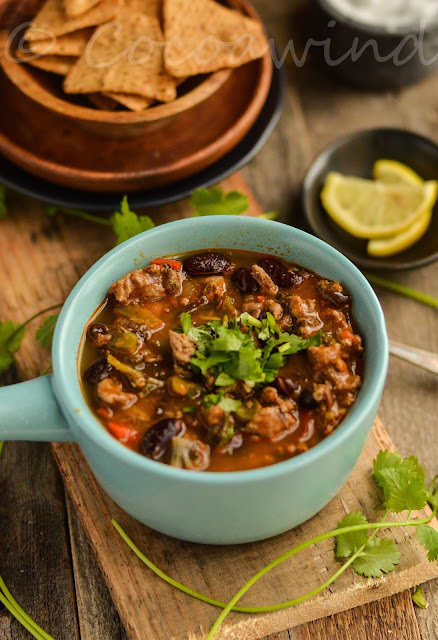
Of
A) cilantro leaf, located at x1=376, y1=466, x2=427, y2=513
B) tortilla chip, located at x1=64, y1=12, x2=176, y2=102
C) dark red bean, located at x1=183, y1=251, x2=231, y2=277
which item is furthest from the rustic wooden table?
dark red bean, located at x1=183, y1=251, x2=231, y2=277

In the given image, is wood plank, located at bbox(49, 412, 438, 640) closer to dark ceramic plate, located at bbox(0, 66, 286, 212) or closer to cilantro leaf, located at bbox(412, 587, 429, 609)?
cilantro leaf, located at bbox(412, 587, 429, 609)

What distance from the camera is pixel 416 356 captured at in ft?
12.5

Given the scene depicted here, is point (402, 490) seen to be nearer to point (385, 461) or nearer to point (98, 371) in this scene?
point (385, 461)

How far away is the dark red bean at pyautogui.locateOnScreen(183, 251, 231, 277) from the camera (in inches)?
122

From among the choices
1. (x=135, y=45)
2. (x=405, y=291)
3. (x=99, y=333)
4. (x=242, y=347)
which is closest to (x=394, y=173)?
(x=405, y=291)

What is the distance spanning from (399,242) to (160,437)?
225 centimetres

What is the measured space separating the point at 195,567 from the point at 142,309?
104 centimetres

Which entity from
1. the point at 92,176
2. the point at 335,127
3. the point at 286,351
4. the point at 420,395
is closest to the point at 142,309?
the point at 286,351

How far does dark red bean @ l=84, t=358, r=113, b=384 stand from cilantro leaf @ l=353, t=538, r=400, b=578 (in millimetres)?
1225

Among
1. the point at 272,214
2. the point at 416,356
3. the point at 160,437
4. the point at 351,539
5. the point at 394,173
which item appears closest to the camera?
the point at 160,437

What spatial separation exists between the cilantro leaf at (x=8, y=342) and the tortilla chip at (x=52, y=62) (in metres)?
1.49

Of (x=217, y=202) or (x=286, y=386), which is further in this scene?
(x=217, y=202)

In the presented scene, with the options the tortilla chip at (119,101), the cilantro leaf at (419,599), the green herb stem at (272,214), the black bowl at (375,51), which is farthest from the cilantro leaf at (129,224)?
the black bowl at (375,51)

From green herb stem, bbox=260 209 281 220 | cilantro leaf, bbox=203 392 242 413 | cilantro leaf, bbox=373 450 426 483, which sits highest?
cilantro leaf, bbox=203 392 242 413
